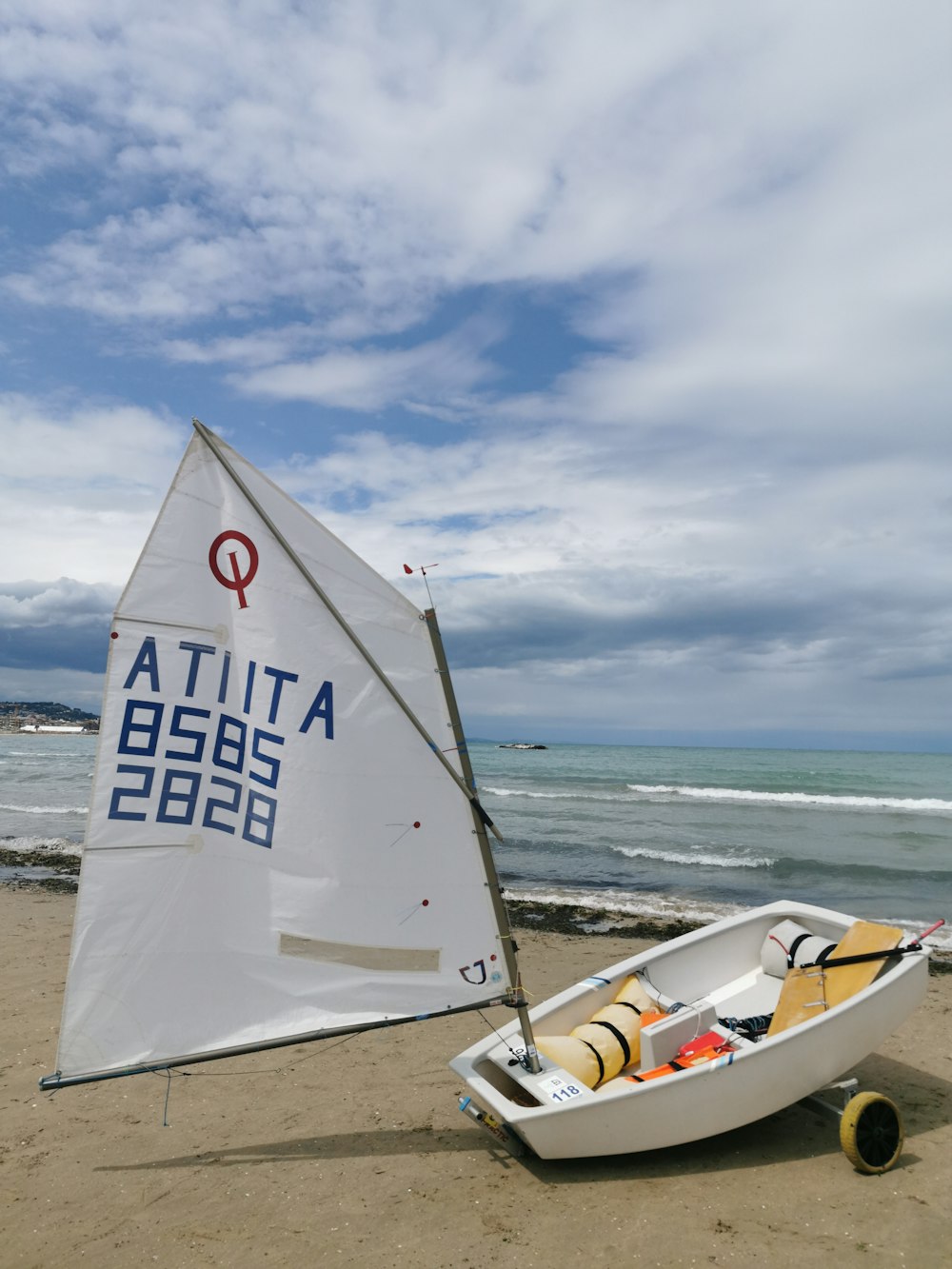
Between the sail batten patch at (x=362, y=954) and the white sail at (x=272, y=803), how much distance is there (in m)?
0.01

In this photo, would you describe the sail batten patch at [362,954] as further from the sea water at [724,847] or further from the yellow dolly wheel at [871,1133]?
the sea water at [724,847]

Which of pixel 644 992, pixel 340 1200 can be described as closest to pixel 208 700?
pixel 340 1200

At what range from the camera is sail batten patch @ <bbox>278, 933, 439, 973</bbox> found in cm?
520

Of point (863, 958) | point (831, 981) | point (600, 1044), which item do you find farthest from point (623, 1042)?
point (863, 958)

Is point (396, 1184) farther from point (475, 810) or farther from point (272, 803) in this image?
point (272, 803)

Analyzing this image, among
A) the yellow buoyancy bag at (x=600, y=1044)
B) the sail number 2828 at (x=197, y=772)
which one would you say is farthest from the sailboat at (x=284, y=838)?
the yellow buoyancy bag at (x=600, y=1044)

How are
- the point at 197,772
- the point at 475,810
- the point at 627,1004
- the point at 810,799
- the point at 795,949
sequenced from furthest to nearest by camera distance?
the point at 810,799 < the point at 795,949 < the point at 627,1004 < the point at 475,810 < the point at 197,772

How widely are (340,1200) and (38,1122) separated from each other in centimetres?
292

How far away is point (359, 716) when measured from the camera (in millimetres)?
5262

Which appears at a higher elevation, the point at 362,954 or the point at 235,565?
the point at 235,565

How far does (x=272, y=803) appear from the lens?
5.21 meters

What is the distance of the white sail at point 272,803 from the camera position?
16.4ft

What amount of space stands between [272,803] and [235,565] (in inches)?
63.8

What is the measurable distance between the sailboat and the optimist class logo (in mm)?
13
